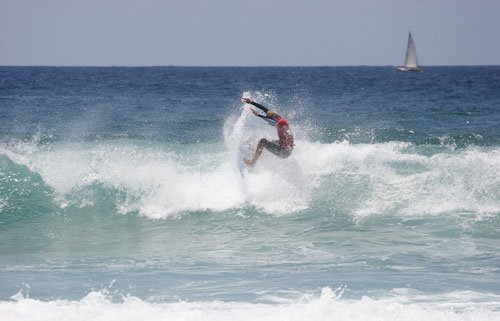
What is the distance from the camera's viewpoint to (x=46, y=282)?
8.77 meters

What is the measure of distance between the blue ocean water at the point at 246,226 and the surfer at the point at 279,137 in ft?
3.49

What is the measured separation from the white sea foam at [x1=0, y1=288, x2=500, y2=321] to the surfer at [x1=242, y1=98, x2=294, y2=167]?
5401mm

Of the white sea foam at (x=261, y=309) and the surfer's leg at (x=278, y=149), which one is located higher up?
the surfer's leg at (x=278, y=149)

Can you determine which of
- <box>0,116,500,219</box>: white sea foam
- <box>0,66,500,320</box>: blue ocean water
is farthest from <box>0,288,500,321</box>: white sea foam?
<box>0,116,500,219</box>: white sea foam

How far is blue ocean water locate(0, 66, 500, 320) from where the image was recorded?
7863 millimetres

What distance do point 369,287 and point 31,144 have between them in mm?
14695

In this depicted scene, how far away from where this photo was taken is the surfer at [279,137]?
12.8 metres

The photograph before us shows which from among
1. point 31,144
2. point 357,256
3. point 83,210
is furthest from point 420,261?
point 31,144

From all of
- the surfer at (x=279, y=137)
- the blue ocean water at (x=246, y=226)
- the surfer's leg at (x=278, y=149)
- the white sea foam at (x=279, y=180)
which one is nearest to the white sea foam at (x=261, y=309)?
the blue ocean water at (x=246, y=226)

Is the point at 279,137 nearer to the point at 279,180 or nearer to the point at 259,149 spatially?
the point at 259,149

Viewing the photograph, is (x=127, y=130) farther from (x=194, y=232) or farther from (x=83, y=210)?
(x=194, y=232)
